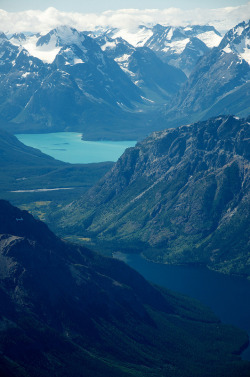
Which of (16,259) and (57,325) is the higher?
(16,259)

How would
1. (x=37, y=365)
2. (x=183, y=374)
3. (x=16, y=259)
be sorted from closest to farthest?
(x=37, y=365) → (x=183, y=374) → (x=16, y=259)

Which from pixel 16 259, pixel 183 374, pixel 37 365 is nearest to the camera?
pixel 37 365

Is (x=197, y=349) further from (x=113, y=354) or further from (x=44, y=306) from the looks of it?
(x=44, y=306)

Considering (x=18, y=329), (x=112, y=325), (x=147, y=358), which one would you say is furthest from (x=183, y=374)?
(x=18, y=329)

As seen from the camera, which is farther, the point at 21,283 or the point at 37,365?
the point at 21,283

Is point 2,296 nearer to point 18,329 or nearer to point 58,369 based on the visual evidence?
point 18,329

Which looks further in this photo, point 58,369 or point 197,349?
point 197,349

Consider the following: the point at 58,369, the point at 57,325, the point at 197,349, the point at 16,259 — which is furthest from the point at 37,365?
the point at 197,349

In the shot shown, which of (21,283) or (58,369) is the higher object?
(21,283)

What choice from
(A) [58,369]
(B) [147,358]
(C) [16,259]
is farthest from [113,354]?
(C) [16,259]
